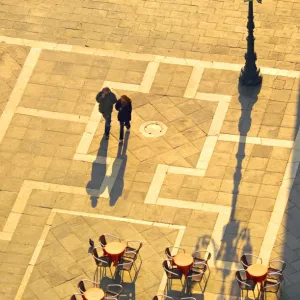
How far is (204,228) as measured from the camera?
117 ft

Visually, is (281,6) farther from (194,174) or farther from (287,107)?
(194,174)

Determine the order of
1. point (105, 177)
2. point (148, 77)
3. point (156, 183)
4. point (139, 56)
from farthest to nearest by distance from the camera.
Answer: point (139, 56) → point (148, 77) → point (105, 177) → point (156, 183)

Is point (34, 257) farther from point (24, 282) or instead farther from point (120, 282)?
point (120, 282)

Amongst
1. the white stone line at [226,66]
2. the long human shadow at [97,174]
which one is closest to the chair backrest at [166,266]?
the long human shadow at [97,174]

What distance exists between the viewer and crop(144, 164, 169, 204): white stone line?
36750 mm

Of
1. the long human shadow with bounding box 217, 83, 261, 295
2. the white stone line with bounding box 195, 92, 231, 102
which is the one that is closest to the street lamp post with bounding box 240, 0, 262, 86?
the long human shadow with bounding box 217, 83, 261, 295

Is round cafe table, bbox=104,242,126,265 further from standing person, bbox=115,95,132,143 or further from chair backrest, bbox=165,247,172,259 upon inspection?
standing person, bbox=115,95,132,143

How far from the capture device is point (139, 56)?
1646 inches

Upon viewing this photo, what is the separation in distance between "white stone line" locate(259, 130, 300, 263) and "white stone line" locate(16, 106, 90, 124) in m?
6.58

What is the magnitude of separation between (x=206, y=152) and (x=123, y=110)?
2795 mm

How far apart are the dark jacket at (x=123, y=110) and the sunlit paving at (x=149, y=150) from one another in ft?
0.14

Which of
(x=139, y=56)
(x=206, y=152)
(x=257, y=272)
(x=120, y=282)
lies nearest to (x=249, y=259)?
(x=257, y=272)

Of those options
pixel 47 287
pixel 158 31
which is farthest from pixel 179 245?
pixel 158 31

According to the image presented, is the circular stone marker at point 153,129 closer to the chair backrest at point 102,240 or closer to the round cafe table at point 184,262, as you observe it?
the chair backrest at point 102,240
